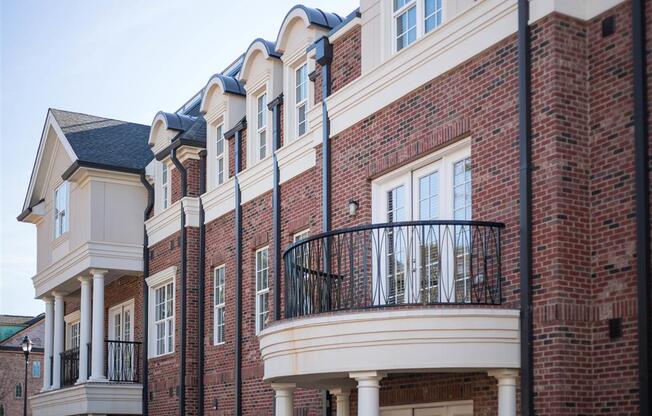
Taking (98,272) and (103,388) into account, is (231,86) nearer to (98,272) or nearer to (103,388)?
(98,272)

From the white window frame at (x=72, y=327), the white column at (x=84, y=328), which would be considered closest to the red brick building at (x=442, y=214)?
the white column at (x=84, y=328)

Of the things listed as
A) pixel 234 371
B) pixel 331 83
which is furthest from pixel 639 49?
pixel 234 371

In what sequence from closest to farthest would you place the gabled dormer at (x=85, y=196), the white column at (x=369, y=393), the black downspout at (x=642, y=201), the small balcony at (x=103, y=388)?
the black downspout at (x=642, y=201), the white column at (x=369, y=393), the small balcony at (x=103, y=388), the gabled dormer at (x=85, y=196)

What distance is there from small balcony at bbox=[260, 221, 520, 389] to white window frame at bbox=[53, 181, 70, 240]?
1450 cm

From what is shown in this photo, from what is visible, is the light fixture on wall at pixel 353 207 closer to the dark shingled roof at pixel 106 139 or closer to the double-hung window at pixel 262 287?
the double-hung window at pixel 262 287

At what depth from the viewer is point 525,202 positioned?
11.7m

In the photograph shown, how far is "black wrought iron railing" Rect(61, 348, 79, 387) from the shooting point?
26.9m

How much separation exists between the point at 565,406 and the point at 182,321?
1281cm

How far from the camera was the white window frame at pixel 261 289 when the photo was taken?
19.5m

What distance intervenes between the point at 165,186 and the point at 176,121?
160 centimetres

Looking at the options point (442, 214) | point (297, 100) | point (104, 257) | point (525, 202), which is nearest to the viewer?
point (525, 202)

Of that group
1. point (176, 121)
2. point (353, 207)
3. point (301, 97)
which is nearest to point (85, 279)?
point (176, 121)

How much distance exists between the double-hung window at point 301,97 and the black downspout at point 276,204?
53 centimetres

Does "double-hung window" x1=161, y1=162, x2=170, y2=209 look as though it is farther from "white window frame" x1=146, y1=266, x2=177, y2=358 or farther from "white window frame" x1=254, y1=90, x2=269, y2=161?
"white window frame" x1=254, y1=90, x2=269, y2=161
